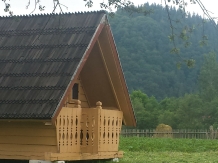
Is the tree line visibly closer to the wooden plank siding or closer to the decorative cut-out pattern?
the decorative cut-out pattern

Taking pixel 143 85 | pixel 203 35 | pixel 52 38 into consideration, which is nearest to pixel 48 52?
pixel 52 38

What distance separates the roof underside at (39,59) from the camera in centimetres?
1305

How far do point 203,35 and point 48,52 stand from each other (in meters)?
6.74

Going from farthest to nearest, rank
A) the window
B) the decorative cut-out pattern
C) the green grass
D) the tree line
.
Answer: the tree line < the green grass < the window < the decorative cut-out pattern

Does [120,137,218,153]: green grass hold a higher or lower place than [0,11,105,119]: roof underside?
lower

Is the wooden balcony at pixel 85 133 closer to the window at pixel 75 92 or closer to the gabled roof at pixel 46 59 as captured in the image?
the window at pixel 75 92

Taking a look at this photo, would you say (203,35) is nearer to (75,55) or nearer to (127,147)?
(75,55)

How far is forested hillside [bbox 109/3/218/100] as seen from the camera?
71000 millimetres

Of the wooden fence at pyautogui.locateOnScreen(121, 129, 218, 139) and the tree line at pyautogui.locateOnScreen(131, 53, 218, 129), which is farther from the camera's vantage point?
the tree line at pyautogui.locateOnScreen(131, 53, 218, 129)

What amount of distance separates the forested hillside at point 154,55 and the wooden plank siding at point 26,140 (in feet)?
164

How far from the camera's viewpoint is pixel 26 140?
45.2ft

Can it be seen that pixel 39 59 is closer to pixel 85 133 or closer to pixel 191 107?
pixel 85 133

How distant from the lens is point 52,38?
14781mm

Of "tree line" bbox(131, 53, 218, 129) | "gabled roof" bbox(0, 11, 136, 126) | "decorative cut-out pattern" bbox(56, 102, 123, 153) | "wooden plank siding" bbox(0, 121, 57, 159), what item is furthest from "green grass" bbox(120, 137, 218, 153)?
"tree line" bbox(131, 53, 218, 129)
